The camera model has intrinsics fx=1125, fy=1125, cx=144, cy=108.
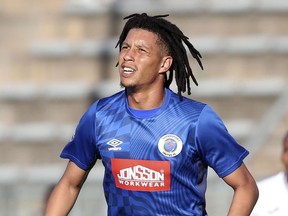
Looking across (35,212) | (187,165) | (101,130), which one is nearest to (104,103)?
(101,130)

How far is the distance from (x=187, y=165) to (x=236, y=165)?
25 cm

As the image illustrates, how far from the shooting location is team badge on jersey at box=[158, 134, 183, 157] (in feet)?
18.5

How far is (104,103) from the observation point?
593 centimetres

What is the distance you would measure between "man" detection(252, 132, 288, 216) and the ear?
2171mm

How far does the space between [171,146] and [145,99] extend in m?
0.32

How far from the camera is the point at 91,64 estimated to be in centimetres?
1424

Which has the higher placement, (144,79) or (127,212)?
(144,79)

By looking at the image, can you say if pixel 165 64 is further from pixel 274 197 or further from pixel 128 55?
pixel 274 197

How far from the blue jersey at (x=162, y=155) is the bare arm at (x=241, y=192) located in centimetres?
5

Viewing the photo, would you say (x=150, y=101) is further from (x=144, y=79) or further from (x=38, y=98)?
(x=38, y=98)

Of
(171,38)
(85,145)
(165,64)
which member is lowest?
(85,145)

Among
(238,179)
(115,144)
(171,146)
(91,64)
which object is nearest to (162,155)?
(171,146)

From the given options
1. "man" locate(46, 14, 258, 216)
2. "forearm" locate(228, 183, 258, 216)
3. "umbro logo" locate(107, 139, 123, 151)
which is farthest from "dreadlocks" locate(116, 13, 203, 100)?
"forearm" locate(228, 183, 258, 216)

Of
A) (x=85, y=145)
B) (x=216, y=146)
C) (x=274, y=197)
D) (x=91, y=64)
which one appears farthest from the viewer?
(x=91, y=64)
